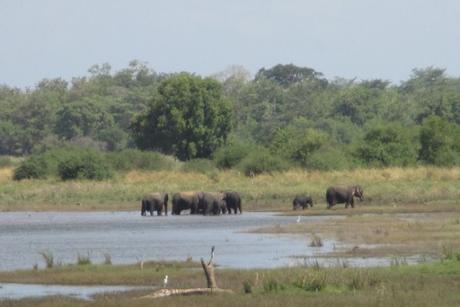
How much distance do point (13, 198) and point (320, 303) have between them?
135 feet

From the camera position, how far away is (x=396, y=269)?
25141 mm

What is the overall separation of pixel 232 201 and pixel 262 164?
1328cm

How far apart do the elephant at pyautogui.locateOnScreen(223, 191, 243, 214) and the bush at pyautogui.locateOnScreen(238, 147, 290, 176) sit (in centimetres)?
1289

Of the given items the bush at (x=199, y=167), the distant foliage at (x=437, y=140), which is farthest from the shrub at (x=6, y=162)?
the distant foliage at (x=437, y=140)

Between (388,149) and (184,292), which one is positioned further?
(388,149)

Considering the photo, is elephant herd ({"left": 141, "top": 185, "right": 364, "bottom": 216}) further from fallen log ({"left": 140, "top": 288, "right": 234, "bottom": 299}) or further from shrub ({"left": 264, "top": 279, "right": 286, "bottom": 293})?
fallen log ({"left": 140, "top": 288, "right": 234, "bottom": 299})

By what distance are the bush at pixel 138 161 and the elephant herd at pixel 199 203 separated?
55.9ft

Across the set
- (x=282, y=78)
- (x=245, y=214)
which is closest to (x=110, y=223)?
(x=245, y=214)

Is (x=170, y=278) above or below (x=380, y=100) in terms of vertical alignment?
below

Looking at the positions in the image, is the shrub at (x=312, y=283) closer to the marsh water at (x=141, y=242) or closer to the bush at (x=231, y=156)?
the marsh water at (x=141, y=242)

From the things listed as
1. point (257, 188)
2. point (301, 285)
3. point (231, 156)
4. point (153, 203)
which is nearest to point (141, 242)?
point (301, 285)

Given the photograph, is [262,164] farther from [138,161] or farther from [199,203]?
[199,203]

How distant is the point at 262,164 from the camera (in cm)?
6712

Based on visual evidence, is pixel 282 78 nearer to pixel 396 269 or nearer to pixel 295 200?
pixel 295 200
